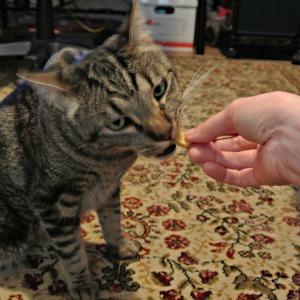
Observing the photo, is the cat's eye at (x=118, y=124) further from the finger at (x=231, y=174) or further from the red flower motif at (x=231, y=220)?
the red flower motif at (x=231, y=220)

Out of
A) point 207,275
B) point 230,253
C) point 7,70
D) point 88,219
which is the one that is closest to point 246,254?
point 230,253

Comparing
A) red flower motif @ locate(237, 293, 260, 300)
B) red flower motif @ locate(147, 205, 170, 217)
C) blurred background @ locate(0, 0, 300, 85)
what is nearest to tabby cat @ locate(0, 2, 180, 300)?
red flower motif @ locate(147, 205, 170, 217)

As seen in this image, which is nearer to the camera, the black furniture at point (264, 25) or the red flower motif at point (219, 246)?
the red flower motif at point (219, 246)

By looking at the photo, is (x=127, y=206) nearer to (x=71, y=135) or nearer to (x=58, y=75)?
(x=71, y=135)

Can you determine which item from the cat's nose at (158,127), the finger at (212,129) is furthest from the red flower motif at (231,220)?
the cat's nose at (158,127)

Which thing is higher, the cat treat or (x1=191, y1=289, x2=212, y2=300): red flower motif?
the cat treat

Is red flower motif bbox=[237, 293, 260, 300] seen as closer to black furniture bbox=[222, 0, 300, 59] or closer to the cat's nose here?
the cat's nose
